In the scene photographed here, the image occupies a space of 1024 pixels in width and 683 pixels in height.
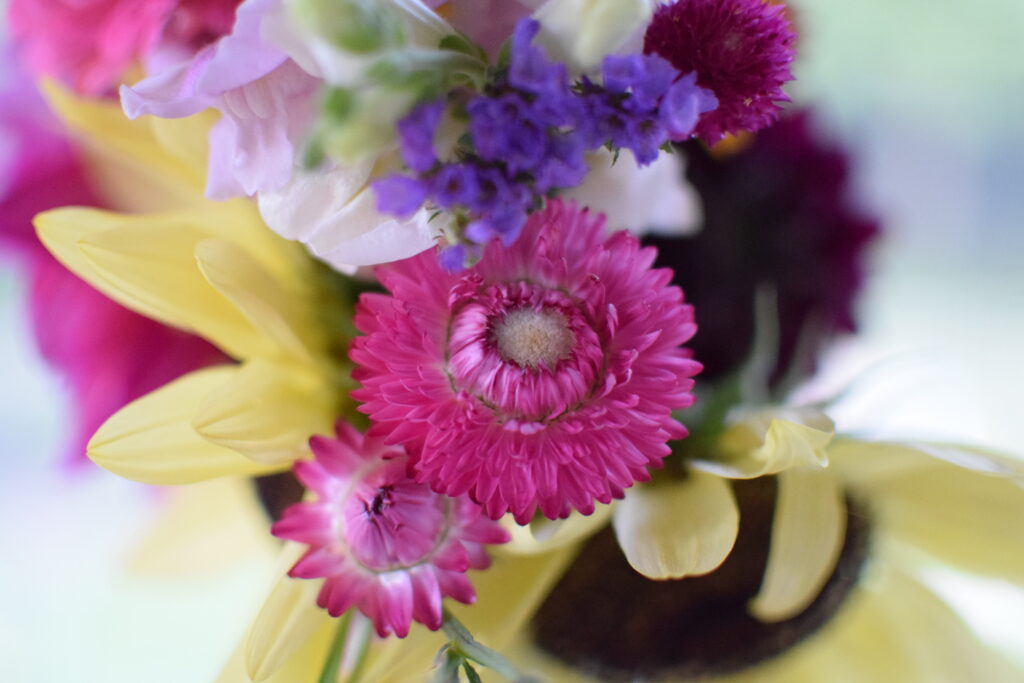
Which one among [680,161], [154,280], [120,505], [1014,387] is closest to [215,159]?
[154,280]

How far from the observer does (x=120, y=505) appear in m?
0.61

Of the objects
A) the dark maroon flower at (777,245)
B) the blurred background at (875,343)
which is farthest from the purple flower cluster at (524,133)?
the blurred background at (875,343)

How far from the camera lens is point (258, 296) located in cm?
28

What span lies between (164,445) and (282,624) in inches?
2.6

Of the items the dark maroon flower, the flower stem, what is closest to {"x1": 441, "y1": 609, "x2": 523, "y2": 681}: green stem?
the flower stem

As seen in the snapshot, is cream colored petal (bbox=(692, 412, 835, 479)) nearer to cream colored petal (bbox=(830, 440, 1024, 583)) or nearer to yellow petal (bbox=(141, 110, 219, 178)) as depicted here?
cream colored petal (bbox=(830, 440, 1024, 583))

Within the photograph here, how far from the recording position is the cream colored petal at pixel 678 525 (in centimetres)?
27

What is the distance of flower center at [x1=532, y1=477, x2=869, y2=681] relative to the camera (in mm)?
322

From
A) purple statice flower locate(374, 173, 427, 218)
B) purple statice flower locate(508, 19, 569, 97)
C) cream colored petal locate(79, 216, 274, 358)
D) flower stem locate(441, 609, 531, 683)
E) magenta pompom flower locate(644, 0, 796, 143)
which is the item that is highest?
magenta pompom flower locate(644, 0, 796, 143)

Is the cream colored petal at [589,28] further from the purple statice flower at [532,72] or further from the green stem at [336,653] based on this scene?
the green stem at [336,653]

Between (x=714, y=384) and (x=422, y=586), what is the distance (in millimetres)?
192

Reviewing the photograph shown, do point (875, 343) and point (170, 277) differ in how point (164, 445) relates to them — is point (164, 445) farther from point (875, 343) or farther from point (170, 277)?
point (875, 343)

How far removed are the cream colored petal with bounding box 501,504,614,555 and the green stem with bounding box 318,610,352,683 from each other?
0.19 ft

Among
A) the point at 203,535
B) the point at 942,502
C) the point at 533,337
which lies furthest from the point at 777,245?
the point at 203,535
